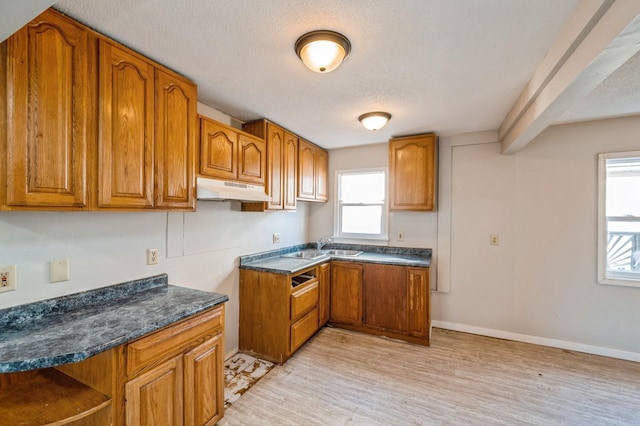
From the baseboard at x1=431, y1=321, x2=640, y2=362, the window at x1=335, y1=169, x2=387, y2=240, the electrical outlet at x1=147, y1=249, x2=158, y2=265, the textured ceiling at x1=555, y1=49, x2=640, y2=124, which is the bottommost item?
the baseboard at x1=431, y1=321, x2=640, y2=362

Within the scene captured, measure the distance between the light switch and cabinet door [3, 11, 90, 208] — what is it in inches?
16.7

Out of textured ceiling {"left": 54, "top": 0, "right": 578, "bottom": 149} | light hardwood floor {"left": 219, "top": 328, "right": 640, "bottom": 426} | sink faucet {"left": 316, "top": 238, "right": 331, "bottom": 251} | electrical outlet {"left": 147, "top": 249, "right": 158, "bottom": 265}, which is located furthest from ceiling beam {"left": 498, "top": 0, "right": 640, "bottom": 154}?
electrical outlet {"left": 147, "top": 249, "right": 158, "bottom": 265}

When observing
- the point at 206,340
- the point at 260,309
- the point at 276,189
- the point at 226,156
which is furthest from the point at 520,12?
the point at 260,309

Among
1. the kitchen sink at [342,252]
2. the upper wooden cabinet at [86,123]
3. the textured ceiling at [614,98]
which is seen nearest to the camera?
the upper wooden cabinet at [86,123]

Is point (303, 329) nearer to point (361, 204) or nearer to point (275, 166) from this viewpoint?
point (275, 166)

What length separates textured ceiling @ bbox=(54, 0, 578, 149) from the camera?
1.29 metres

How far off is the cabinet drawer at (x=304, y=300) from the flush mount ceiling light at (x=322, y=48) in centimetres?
199

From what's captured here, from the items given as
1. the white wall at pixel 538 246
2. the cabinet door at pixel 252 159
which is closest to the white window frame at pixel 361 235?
the white wall at pixel 538 246

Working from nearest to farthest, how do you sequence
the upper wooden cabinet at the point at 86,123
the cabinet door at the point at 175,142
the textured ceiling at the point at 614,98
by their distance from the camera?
the upper wooden cabinet at the point at 86,123 < the cabinet door at the point at 175,142 < the textured ceiling at the point at 614,98

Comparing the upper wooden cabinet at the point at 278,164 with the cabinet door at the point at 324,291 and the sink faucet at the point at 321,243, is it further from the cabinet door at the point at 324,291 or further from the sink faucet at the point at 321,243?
the sink faucet at the point at 321,243

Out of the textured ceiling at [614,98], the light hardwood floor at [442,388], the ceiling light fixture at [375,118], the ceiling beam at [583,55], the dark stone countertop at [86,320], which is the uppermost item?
the textured ceiling at [614,98]

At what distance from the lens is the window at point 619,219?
268cm

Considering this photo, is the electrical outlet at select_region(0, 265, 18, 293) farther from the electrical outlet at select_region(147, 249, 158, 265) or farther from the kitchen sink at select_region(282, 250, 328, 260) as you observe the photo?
the kitchen sink at select_region(282, 250, 328, 260)

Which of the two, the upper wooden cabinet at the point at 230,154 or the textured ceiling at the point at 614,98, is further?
the upper wooden cabinet at the point at 230,154
